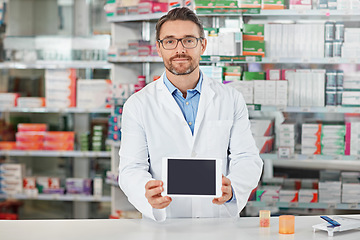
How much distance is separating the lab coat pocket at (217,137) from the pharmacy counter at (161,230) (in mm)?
404

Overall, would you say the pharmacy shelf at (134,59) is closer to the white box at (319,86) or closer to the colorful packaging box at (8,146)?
the white box at (319,86)

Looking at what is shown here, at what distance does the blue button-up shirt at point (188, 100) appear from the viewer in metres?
2.58

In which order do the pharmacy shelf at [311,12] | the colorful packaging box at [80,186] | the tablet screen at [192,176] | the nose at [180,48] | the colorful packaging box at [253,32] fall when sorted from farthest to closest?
1. the colorful packaging box at [80,186]
2. the colorful packaging box at [253,32]
3. the pharmacy shelf at [311,12]
4. the nose at [180,48]
5. the tablet screen at [192,176]

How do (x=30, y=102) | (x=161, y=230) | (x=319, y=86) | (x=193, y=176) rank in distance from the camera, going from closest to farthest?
1. (x=193, y=176)
2. (x=161, y=230)
3. (x=319, y=86)
4. (x=30, y=102)

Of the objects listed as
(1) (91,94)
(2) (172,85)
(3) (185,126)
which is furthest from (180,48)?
(1) (91,94)

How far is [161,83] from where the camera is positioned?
2615 mm

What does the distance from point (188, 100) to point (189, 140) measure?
227 mm

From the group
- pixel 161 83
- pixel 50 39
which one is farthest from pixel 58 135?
pixel 161 83

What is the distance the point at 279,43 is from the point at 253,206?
1.38 m

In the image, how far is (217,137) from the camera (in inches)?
99.2

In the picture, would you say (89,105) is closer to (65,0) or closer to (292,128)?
(65,0)

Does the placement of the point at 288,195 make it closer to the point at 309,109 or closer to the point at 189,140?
the point at 309,109

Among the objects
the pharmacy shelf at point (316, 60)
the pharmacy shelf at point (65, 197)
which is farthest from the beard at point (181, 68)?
the pharmacy shelf at point (65, 197)

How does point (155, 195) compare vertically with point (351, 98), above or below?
below
